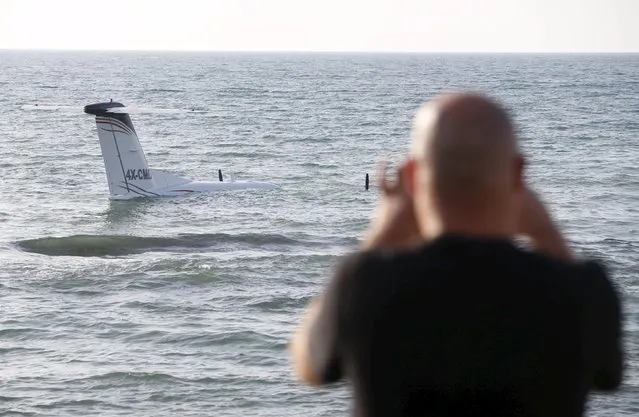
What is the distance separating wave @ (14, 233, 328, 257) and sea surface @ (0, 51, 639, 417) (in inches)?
3.4

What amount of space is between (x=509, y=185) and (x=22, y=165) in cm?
5561

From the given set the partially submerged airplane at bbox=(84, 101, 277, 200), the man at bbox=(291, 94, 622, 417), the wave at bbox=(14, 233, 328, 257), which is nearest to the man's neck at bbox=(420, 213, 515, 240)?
the man at bbox=(291, 94, 622, 417)

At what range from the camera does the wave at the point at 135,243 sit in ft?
101

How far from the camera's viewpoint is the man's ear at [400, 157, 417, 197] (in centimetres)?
266

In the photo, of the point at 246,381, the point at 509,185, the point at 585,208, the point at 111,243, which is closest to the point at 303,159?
the point at 585,208

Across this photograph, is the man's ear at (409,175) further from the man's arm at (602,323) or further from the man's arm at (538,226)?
the man's arm at (602,323)

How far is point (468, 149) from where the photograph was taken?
2475 millimetres

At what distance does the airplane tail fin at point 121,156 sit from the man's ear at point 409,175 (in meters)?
38.8

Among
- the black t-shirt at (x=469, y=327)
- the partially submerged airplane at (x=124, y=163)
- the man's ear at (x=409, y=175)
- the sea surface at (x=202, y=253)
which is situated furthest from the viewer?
the partially submerged airplane at (x=124, y=163)

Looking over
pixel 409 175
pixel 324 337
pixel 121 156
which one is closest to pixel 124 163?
pixel 121 156

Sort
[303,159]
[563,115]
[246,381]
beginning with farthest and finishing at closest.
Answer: [563,115] → [303,159] → [246,381]

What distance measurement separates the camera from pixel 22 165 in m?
55.9

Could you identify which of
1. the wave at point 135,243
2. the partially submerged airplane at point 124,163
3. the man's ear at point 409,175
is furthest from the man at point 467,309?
the partially submerged airplane at point 124,163

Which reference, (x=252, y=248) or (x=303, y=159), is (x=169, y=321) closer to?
(x=252, y=248)
